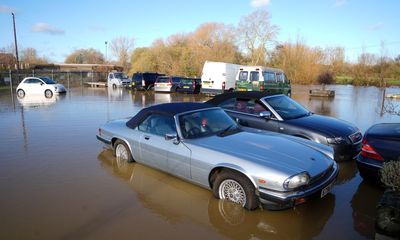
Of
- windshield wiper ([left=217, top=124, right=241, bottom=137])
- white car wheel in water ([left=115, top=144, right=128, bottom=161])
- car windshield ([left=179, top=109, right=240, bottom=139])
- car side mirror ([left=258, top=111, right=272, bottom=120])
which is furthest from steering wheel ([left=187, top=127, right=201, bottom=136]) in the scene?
car side mirror ([left=258, top=111, right=272, bottom=120])

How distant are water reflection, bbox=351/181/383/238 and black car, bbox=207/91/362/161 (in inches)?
39.6

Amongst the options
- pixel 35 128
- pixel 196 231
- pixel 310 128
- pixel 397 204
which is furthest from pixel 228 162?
pixel 35 128

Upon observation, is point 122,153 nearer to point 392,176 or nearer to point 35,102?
point 392,176

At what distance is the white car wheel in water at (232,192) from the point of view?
4.42 metres

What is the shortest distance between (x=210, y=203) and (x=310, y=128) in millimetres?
3174

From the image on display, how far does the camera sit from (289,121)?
22.8 feet

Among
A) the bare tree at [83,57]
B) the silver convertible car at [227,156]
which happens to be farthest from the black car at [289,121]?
the bare tree at [83,57]

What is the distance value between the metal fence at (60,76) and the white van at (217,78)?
19.6 m

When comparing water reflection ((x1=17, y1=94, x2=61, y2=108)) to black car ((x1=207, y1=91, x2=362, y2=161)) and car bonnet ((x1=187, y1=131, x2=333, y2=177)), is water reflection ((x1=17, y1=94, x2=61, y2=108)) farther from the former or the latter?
car bonnet ((x1=187, y1=131, x2=333, y2=177))

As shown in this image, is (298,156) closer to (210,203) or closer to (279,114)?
(210,203)

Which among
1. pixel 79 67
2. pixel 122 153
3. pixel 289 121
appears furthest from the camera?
pixel 79 67

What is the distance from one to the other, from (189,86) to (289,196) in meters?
21.8

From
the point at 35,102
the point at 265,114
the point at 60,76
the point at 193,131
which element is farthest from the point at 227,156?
the point at 60,76

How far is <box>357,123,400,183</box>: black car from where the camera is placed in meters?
4.83
